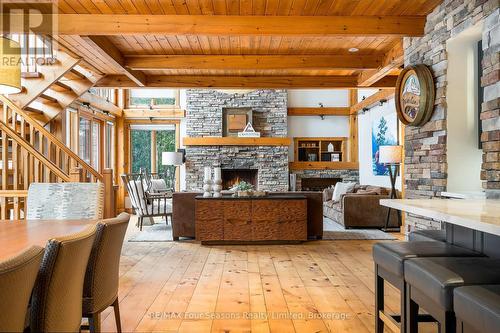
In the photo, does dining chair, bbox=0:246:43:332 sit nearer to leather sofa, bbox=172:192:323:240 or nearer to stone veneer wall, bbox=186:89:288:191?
leather sofa, bbox=172:192:323:240

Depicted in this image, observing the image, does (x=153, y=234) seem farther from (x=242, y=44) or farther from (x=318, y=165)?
(x=318, y=165)

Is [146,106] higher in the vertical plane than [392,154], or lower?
higher

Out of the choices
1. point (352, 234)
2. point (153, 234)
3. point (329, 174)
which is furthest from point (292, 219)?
point (329, 174)

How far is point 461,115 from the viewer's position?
390 centimetres

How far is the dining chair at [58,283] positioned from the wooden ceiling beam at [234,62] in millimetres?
4550

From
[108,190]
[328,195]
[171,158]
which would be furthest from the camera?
[171,158]

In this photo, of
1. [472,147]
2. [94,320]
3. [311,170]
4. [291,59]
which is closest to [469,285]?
[94,320]

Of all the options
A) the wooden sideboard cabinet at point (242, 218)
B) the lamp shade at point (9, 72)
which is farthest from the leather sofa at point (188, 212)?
the lamp shade at point (9, 72)

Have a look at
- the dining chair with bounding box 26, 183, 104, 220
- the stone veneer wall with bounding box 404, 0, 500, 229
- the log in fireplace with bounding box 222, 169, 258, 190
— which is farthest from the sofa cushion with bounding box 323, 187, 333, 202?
the dining chair with bounding box 26, 183, 104, 220

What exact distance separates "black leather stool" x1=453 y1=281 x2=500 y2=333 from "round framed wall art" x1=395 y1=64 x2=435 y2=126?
113 inches

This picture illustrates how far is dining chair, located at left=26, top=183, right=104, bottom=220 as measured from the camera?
311 cm

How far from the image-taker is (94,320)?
2.14m

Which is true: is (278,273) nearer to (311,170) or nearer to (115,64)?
(115,64)

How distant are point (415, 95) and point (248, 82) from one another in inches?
135
